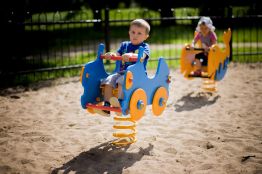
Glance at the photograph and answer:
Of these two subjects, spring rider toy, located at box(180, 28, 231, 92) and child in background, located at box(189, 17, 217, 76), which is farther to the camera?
child in background, located at box(189, 17, 217, 76)

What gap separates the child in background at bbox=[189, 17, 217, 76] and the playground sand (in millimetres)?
629

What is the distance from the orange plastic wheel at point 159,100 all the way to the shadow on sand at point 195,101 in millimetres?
1489

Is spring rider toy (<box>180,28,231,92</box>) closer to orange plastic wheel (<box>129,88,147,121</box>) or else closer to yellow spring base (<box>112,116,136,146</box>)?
yellow spring base (<box>112,116,136,146</box>)

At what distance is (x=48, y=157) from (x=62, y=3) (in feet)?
64.4

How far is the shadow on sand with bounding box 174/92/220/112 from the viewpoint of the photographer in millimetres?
6227

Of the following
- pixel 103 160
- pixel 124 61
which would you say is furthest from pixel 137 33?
pixel 103 160

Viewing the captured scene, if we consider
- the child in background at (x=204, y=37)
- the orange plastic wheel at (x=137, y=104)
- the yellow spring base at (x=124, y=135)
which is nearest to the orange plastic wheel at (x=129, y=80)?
the orange plastic wheel at (x=137, y=104)

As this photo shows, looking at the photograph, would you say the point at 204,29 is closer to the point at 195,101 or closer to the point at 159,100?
the point at 195,101

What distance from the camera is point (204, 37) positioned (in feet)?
24.1

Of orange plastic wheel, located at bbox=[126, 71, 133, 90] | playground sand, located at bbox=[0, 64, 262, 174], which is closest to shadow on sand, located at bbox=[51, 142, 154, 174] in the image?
playground sand, located at bbox=[0, 64, 262, 174]

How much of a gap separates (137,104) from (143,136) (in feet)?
2.56

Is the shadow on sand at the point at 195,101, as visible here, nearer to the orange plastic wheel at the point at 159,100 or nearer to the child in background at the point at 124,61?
the orange plastic wheel at the point at 159,100

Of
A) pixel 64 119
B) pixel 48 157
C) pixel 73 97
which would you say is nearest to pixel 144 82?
pixel 48 157

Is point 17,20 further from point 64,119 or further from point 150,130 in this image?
point 150,130
